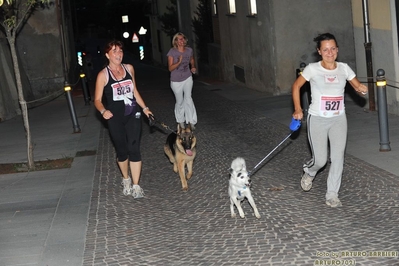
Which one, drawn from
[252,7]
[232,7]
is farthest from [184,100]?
[232,7]

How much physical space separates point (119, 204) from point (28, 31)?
1804 centimetres

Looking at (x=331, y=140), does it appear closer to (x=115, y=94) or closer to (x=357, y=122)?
(x=115, y=94)

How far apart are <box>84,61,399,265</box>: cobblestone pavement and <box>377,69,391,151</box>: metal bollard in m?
0.57

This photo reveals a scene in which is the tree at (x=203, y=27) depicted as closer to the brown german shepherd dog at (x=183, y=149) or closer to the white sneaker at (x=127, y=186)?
the brown german shepherd dog at (x=183, y=149)

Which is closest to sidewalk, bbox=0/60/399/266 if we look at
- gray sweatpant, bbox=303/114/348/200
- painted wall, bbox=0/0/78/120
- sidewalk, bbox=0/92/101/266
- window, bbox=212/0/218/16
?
sidewalk, bbox=0/92/101/266

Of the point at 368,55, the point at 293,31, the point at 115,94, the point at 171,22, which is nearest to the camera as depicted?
the point at 115,94

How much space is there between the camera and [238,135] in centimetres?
1402

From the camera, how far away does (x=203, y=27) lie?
107ft

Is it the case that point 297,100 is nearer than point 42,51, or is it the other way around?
point 297,100

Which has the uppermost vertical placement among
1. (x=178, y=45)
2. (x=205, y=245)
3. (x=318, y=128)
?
(x=178, y=45)

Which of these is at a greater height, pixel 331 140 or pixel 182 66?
pixel 182 66

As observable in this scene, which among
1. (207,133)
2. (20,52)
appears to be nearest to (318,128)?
(207,133)

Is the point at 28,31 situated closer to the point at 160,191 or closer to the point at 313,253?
the point at 160,191

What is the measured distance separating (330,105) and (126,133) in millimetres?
2670
